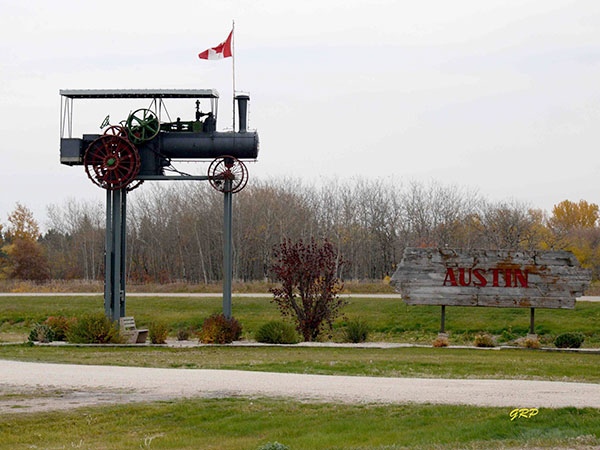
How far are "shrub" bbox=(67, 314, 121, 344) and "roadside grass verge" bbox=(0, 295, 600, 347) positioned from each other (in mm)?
5326

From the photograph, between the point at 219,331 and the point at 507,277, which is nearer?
the point at 219,331

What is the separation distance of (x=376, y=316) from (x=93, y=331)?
11.5 meters

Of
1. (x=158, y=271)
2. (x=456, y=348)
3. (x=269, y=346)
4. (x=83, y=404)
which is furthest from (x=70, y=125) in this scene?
(x=158, y=271)

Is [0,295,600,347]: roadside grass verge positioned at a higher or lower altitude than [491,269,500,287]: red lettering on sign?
lower

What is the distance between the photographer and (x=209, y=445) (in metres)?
9.99

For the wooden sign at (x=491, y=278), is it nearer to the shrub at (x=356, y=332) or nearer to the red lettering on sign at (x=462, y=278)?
the red lettering on sign at (x=462, y=278)

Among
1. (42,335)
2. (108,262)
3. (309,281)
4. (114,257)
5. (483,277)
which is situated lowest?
(42,335)

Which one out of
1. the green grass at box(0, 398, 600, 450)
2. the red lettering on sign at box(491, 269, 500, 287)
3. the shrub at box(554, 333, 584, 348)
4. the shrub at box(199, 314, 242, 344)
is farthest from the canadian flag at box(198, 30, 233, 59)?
the green grass at box(0, 398, 600, 450)

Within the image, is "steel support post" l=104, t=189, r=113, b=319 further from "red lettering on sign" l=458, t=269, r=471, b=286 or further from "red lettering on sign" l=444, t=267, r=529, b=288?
"red lettering on sign" l=458, t=269, r=471, b=286

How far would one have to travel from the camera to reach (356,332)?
24.3 meters

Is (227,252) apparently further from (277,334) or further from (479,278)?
Result: (479,278)

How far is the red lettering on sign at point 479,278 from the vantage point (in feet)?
80.1

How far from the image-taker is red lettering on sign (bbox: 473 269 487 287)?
961 inches

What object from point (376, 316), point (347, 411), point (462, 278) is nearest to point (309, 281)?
point (462, 278)
